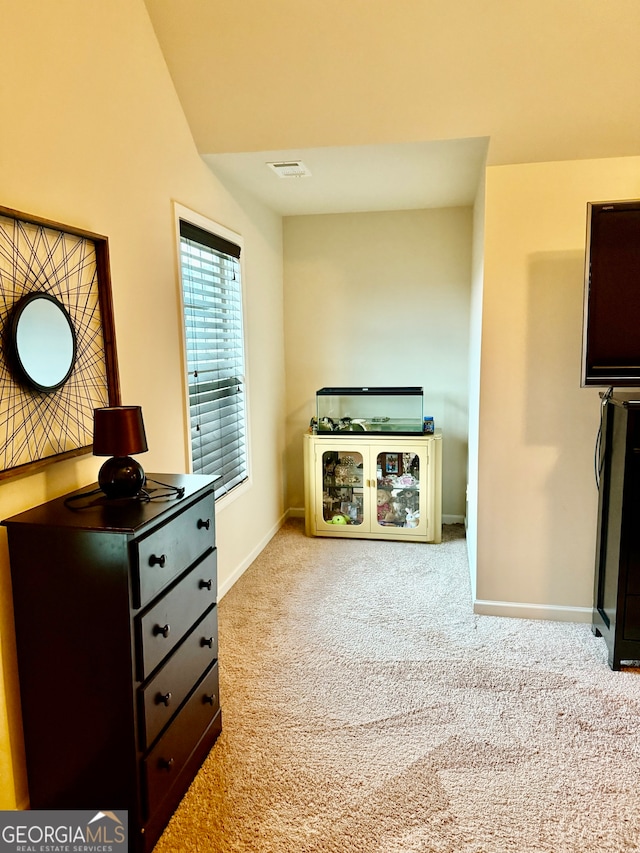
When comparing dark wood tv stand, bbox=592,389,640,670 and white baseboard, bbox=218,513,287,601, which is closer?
dark wood tv stand, bbox=592,389,640,670

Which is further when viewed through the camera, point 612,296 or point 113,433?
point 612,296

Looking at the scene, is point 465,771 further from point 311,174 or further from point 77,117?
point 311,174

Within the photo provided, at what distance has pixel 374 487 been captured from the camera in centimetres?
397

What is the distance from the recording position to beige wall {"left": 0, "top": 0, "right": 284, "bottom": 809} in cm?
158

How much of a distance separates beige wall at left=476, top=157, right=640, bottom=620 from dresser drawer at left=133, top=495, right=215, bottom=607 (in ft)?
5.16

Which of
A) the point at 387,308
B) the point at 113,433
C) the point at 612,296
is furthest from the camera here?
the point at 387,308

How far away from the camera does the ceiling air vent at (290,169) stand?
9.69ft

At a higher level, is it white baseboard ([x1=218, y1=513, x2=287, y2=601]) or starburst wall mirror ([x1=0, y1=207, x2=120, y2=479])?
starburst wall mirror ([x1=0, y1=207, x2=120, y2=479])

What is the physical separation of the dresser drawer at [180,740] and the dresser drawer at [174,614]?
0.78 feet

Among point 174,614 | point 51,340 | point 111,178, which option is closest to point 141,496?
point 174,614

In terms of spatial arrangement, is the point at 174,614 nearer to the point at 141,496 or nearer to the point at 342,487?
the point at 141,496

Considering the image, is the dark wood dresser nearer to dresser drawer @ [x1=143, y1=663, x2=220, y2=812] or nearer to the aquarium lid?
dresser drawer @ [x1=143, y1=663, x2=220, y2=812]

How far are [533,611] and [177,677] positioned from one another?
76.7 inches

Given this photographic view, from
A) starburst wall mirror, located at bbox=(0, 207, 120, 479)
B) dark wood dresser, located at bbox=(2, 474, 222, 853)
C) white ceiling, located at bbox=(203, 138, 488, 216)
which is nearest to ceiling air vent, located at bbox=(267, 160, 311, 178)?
white ceiling, located at bbox=(203, 138, 488, 216)
